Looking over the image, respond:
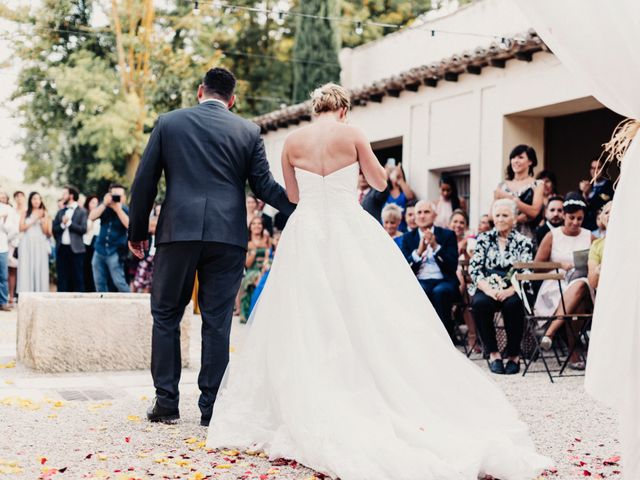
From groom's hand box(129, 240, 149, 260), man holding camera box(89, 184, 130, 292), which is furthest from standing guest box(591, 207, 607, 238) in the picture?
man holding camera box(89, 184, 130, 292)

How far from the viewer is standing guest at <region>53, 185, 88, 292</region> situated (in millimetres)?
14242

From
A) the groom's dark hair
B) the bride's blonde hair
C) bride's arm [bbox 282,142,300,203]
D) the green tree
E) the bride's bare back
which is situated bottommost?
bride's arm [bbox 282,142,300,203]

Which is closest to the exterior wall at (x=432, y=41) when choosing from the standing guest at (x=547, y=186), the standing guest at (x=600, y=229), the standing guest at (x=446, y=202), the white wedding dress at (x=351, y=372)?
the standing guest at (x=446, y=202)

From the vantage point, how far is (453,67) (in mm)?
13266

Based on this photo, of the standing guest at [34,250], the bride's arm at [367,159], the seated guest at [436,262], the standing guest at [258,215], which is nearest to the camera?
the bride's arm at [367,159]

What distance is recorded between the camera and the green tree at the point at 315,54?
1000 inches

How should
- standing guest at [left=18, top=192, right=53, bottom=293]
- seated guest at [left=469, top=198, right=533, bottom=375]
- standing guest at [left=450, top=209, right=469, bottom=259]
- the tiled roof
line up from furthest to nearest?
standing guest at [left=18, top=192, right=53, bottom=293], the tiled roof, standing guest at [left=450, top=209, right=469, bottom=259], seated guest at [left=469, top=198, right=533, bottom=375]

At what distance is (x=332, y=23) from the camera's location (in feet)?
84.6

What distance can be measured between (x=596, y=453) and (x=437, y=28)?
12204 millimetres

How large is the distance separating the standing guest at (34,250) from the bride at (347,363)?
1104 cm

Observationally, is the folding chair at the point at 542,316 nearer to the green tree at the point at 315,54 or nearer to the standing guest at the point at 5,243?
the standing guest at the point at 5,243

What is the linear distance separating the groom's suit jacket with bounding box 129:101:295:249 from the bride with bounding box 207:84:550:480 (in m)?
0.38

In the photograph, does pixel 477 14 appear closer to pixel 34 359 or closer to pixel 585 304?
pixel 585 304

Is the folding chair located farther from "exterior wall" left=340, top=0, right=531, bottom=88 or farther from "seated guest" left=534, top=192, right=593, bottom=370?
"exterior wall" left=340, top=0, right=531, bottom=88
